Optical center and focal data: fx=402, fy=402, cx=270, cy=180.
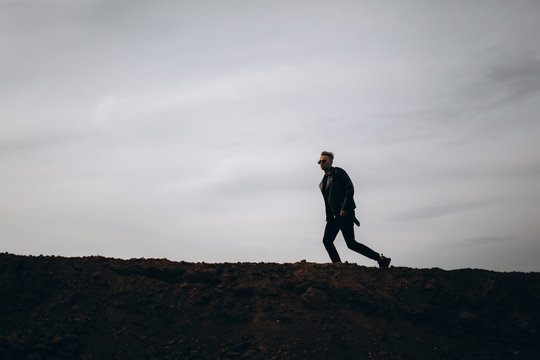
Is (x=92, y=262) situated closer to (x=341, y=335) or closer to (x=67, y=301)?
(x=67, y=301)

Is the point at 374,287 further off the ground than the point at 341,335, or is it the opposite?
the point at 374,287

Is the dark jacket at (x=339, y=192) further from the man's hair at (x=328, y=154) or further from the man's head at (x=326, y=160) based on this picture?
the man's hair at (x=328, y=154)

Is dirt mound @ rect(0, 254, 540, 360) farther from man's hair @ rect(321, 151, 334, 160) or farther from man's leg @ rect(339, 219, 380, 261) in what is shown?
man's hair @ rect(321, 151, 334, 160)

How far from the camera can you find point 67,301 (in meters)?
6.14

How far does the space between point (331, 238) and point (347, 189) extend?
1.01 m

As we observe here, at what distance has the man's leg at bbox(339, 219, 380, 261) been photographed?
7.48 metres

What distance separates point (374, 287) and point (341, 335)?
1288 mm

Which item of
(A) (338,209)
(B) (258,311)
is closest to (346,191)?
(A) (338,209)

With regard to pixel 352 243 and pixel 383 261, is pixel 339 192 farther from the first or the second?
pixel 383 261

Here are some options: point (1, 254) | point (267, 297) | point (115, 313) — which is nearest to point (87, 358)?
point (115, 313)

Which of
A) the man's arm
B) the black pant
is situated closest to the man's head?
the man's arm

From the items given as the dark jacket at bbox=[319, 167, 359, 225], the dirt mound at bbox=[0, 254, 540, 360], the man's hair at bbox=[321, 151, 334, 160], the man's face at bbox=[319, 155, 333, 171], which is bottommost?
the dirt mound at bbox=[0, 254, 540, 360]

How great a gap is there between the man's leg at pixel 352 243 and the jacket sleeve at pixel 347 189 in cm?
32

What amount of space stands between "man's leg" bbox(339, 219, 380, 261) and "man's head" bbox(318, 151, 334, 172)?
108 centimetres
